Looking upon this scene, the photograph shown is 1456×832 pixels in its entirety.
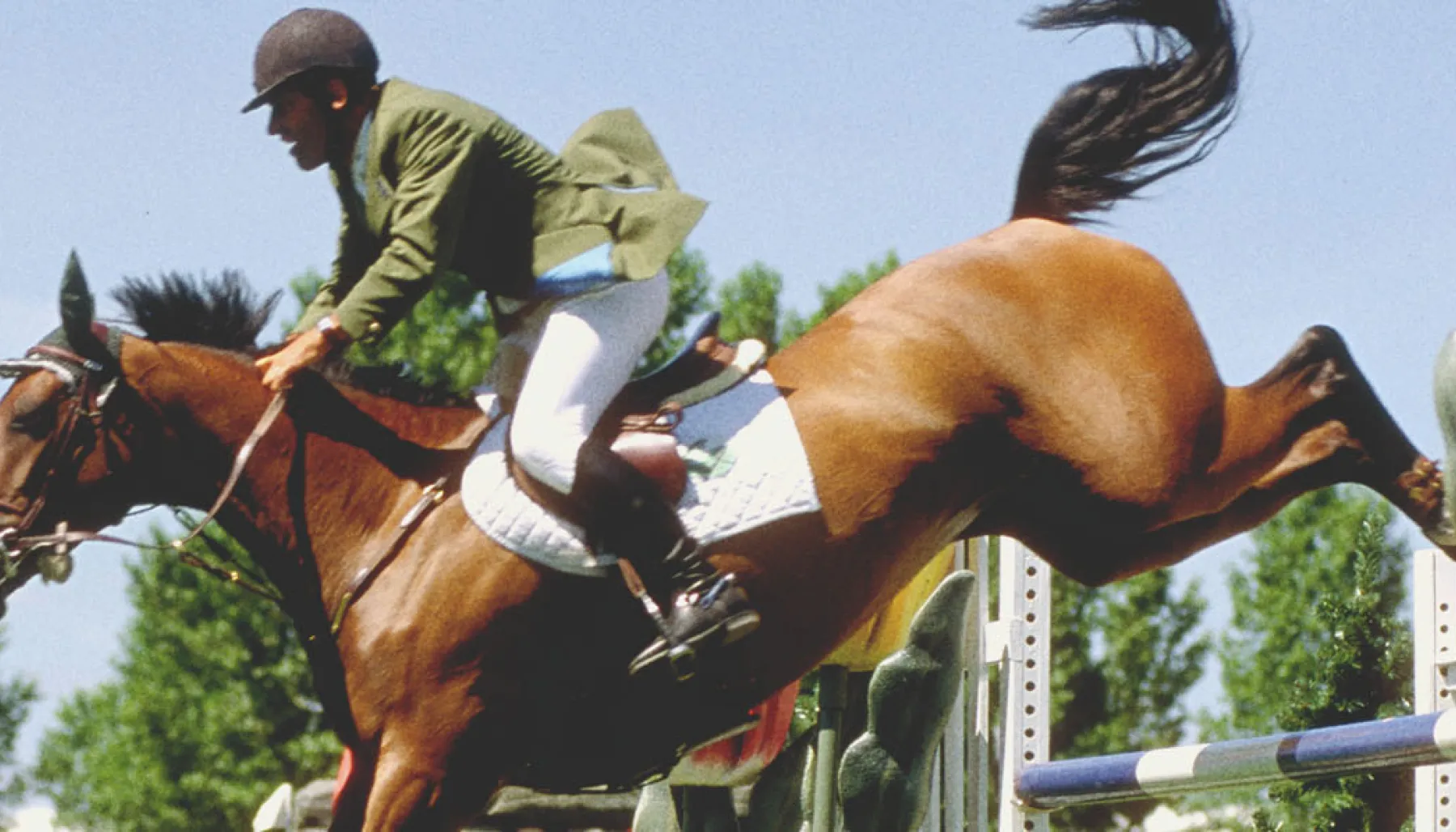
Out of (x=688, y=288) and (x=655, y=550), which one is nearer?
(x=655, y=550)

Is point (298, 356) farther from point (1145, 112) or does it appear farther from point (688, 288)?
point (688, 288)

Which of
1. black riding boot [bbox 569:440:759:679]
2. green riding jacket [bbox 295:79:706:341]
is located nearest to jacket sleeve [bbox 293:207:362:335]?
green riding jacket [bbox 295:79:706:341]

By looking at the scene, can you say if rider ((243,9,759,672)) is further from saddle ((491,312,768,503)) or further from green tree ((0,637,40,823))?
green tree ((0,637,40,823))

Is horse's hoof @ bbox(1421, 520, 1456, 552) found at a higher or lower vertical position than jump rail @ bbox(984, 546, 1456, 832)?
higher

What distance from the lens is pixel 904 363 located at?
4.40 m

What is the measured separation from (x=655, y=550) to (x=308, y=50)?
130cm

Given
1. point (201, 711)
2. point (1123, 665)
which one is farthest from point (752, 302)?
point (201, 711)

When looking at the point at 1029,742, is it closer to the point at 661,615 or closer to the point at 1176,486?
the point at 1176,486

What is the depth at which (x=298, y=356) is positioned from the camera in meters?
4.11

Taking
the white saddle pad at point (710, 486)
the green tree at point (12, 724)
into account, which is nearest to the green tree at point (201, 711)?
the green tree at point (12, 724)

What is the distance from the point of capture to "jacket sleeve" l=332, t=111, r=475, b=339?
400 centimetres

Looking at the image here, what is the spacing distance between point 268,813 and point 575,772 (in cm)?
173

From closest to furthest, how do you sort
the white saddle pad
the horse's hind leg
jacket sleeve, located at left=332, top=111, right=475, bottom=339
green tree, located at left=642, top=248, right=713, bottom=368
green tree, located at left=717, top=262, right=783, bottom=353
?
jacket sleeve, located at left=332, top=111, right=475, bottom=339
the white saddle pad
the horse's hind leg
green tree, located at left=642, top=248, right=713, bottom=368
green tree, located at left=717, top=262, right=783, bottom=353

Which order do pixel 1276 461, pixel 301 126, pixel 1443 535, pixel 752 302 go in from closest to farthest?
1. pixel 301 126
2. pixel 1443 535
3. pixel 1276 461
4. pixel 752 302
